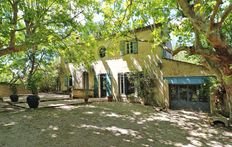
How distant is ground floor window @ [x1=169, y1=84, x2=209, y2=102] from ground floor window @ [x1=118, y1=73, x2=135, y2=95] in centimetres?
387

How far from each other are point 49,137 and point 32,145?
91 cm

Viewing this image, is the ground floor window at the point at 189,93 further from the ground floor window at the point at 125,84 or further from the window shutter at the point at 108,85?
the window shutter at the point at 108,85

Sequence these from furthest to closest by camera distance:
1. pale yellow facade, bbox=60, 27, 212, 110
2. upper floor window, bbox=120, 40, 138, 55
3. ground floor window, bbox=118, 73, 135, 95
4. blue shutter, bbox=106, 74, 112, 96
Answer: blue shutter, bbox=106, 74, 112, 96 → upper floor window, bbox=120, 40, 138, 55 → ground floor window, bbox=118, 73, 135, 95 → pale yellow facade, bbox=60, 27, 212, 110

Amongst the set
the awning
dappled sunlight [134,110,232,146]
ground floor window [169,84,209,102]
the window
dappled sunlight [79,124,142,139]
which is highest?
the window

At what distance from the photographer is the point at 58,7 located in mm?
14195

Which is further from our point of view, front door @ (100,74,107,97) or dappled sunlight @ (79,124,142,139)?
front door @ (100,74,107,97)

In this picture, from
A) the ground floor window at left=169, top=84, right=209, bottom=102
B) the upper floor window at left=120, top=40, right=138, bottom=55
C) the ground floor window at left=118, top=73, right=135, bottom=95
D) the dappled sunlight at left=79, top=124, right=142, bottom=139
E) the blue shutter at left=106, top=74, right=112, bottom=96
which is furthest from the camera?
the blue shutter at left=106, top=74, right=112, bottom=96

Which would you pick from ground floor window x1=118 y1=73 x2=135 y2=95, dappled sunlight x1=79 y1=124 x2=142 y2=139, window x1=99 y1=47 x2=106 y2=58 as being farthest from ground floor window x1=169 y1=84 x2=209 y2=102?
window x1=99 y1=47 x2=106 y2=58

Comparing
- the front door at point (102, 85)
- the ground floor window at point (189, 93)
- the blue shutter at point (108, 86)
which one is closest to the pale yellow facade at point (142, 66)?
the front door at point (102, 85)

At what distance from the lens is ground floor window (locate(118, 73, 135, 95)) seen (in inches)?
758

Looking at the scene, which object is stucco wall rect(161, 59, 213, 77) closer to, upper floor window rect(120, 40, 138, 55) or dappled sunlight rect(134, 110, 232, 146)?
dappled sunlight rect(134, 110, 232, 146)

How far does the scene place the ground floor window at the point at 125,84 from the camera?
19.3 metres

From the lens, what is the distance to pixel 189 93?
1575cm

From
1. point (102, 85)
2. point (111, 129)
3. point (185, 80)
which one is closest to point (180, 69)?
point (185, 80)
